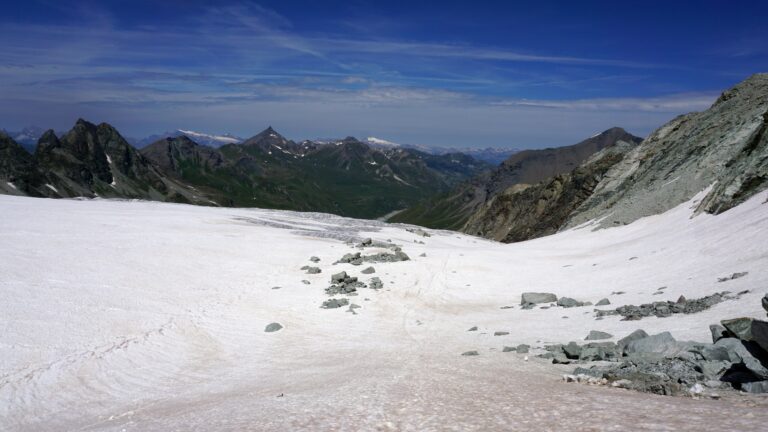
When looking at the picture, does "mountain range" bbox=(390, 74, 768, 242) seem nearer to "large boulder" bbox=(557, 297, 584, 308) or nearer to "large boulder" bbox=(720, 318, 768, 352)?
"large boulder" bbox=(557, 297, 584, 308)

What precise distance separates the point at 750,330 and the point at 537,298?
543 inches

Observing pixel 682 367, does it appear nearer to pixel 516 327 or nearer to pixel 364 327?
pixel 516 327

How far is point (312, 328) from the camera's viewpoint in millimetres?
23375

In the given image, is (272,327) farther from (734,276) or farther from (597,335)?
(734,276)

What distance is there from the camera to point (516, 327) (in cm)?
2091

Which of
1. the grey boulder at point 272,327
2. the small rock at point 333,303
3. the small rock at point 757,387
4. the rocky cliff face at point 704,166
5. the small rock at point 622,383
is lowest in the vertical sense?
the grey boulder at point 272,327

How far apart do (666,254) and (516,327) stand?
579 inches

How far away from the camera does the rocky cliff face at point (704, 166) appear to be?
120ft

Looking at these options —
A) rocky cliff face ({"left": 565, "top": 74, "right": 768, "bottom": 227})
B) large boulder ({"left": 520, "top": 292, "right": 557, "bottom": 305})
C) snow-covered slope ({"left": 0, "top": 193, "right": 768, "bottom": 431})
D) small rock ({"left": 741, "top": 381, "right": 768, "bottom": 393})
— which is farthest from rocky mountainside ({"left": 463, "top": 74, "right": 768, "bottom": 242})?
small rock ({"left": 741, "top": 381, "right": 768, "bottom": 393})

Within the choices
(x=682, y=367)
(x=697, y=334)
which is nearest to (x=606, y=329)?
(x=697, y=334)

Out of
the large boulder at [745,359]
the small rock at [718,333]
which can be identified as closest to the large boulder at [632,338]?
the small rock at [718,333]

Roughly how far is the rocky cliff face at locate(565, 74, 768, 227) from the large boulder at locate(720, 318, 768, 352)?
26244mm

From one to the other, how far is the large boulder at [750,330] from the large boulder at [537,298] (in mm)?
12248

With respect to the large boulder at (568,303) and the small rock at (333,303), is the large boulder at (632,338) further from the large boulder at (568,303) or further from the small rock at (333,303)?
the small rock at (333,303)
